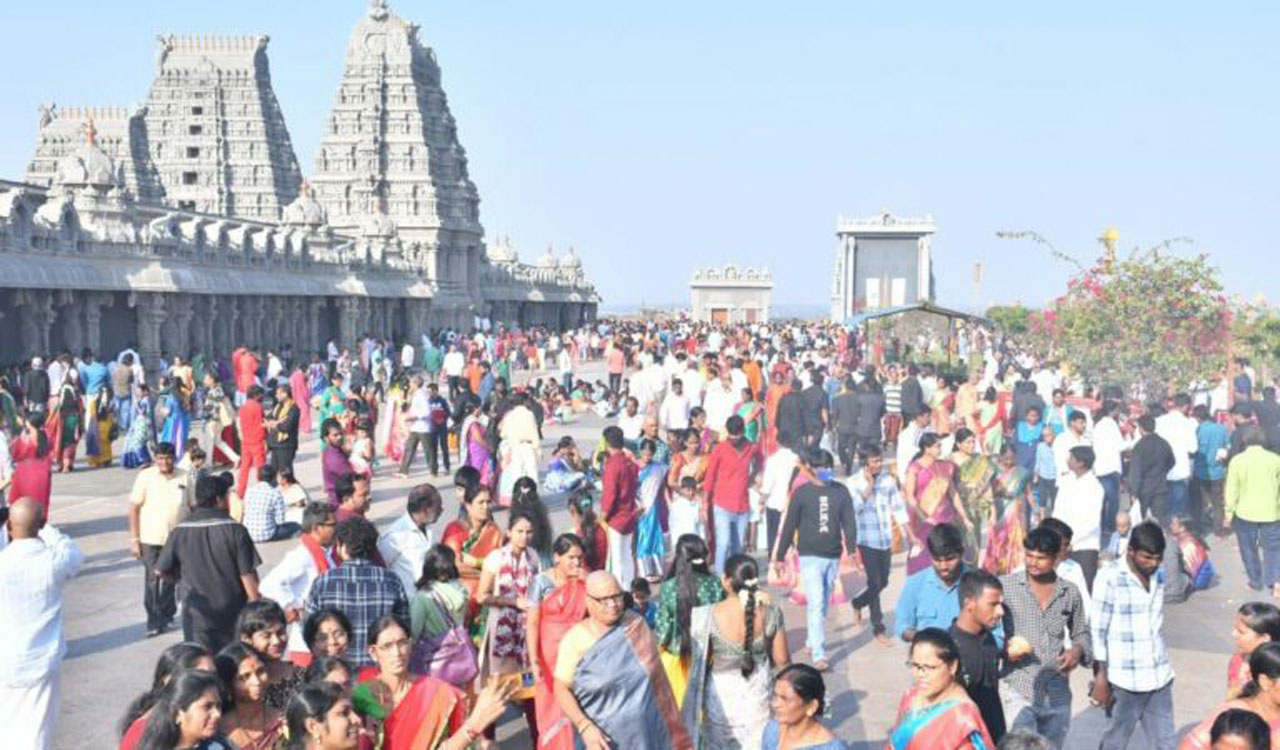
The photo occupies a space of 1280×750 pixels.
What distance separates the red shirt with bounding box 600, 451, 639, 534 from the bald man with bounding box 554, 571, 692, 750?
459 cm

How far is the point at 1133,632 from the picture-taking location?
6352 mm

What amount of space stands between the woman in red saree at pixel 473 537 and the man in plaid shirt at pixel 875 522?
2.94 m

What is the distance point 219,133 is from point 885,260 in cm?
4176

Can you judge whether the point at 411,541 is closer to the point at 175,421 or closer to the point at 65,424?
the point at 175,421

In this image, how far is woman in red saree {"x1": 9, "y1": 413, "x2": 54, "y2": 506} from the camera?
10.5 metres

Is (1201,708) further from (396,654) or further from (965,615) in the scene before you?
(396,654)

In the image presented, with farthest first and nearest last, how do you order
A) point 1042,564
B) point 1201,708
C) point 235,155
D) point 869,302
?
point 869,302 → point 235,155 → point 1201,708 → point 1042,564

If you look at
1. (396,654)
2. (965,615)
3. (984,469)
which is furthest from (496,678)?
(984,469)

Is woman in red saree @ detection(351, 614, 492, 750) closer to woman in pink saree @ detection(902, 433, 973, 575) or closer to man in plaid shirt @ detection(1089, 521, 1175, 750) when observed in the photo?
man in plaid shirt @ detection(1089, 521, 1175, 750)

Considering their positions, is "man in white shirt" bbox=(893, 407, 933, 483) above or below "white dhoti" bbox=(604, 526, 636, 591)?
above

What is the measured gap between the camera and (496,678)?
661 centimetres

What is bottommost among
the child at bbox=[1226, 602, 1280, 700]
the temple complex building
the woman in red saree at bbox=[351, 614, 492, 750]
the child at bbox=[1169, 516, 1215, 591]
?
the child at bbox=[1169, 516, 1215, 591]

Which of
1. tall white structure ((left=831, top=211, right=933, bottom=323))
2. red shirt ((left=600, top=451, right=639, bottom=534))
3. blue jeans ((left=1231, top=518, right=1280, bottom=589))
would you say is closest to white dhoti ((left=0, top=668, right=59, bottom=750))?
red shirt ((left=600, top=451, right=639, bottom=534))

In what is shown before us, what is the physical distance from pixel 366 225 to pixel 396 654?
164 ft
